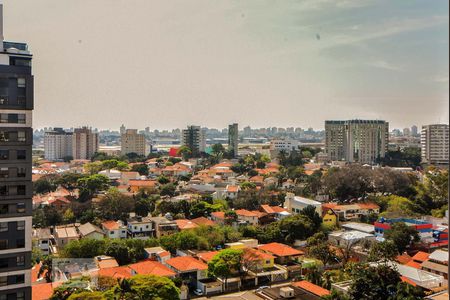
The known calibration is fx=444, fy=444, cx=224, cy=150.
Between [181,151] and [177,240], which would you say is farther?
[181,151]

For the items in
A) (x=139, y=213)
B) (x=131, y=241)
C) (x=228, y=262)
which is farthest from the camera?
(x=139, y=213)

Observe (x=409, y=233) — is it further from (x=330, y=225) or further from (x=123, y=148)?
(x=123, y=148)

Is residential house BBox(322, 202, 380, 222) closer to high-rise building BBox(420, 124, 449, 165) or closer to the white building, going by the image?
the white building

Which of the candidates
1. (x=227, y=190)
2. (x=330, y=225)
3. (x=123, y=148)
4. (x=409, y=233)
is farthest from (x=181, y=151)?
(x=409, y=233)

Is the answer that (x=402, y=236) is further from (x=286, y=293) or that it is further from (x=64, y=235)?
(x=64, y=235)

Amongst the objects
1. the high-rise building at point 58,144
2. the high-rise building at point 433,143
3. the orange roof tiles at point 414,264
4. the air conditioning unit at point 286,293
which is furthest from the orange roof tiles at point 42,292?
the high-rise building at point 58,144

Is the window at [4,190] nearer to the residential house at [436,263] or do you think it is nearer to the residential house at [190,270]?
the residential house at [190,270]

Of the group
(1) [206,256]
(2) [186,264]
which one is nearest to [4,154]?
(2) [186,264]
